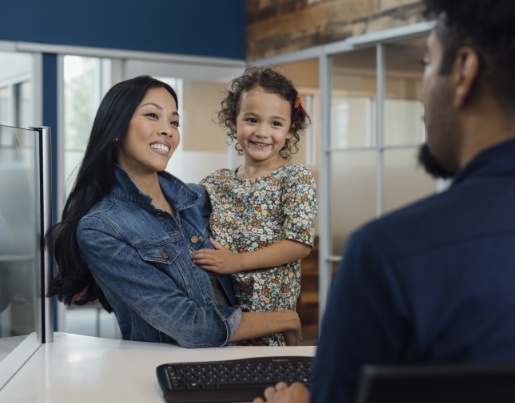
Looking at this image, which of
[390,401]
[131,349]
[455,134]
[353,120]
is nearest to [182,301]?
[131,349]

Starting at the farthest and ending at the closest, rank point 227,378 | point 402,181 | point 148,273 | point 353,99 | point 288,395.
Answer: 1. point 353,99
2. point 402,181
3. point 148,273
4. point 227,378
5. point 288,395

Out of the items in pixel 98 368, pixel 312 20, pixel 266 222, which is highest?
pixel 312 20

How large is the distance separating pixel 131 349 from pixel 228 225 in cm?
66

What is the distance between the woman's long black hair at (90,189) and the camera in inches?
84.4

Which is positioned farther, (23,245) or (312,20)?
(312,20)

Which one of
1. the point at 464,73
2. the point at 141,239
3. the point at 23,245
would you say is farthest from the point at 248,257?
the point at 464,73

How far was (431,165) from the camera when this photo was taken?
1021mm

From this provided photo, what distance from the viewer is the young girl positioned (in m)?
2.54

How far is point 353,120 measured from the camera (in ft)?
18.2

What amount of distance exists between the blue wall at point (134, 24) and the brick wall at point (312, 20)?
17 cm

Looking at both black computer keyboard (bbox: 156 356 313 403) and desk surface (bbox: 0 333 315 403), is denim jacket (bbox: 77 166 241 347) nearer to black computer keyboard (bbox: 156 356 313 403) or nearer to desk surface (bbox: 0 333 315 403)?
desk surface (bbox: 0 333 315 403)

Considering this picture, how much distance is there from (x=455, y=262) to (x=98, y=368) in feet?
4.09

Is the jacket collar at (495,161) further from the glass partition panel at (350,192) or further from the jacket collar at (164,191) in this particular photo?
the glass partition panel at (350,192)

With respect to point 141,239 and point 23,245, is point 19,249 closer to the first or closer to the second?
point 23,245
